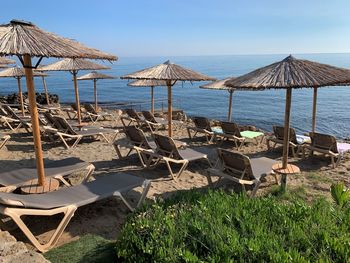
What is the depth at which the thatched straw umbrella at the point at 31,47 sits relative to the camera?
4.10 meters

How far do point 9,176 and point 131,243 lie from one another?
308cm

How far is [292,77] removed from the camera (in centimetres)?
494

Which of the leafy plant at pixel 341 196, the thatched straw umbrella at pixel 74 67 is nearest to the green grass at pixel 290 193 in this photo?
the leafy plant at pixel 341 196

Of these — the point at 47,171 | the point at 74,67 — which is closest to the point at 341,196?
the point at 47,171

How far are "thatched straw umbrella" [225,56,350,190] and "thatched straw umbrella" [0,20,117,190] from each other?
2.70 metres

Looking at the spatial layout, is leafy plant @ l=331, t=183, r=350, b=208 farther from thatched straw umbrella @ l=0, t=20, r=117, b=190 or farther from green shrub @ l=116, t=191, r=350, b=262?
thatched straw umbrella @ l=0, t=20, r=117, b=190

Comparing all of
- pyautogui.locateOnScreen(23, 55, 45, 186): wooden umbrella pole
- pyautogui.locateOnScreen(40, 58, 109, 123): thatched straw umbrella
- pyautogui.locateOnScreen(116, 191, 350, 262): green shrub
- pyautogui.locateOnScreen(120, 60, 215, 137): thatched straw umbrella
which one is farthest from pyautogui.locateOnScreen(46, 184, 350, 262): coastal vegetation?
pyautogui.locateOnScreen(40, 58, 109, 123): thatched straw umbrella

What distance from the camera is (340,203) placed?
11.6ft

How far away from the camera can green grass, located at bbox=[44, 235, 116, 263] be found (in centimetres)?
325

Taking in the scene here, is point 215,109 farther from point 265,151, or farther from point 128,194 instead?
point 128,194

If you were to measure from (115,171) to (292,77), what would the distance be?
385 cm

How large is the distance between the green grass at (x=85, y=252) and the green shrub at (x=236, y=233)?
11.9 inches

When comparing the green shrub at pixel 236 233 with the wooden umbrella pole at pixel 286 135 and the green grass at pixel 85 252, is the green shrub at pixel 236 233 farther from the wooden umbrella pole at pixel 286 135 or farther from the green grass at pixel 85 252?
the wooden umbrella pole at pixel 286 135

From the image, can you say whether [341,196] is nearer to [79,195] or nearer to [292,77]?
[292,77]
